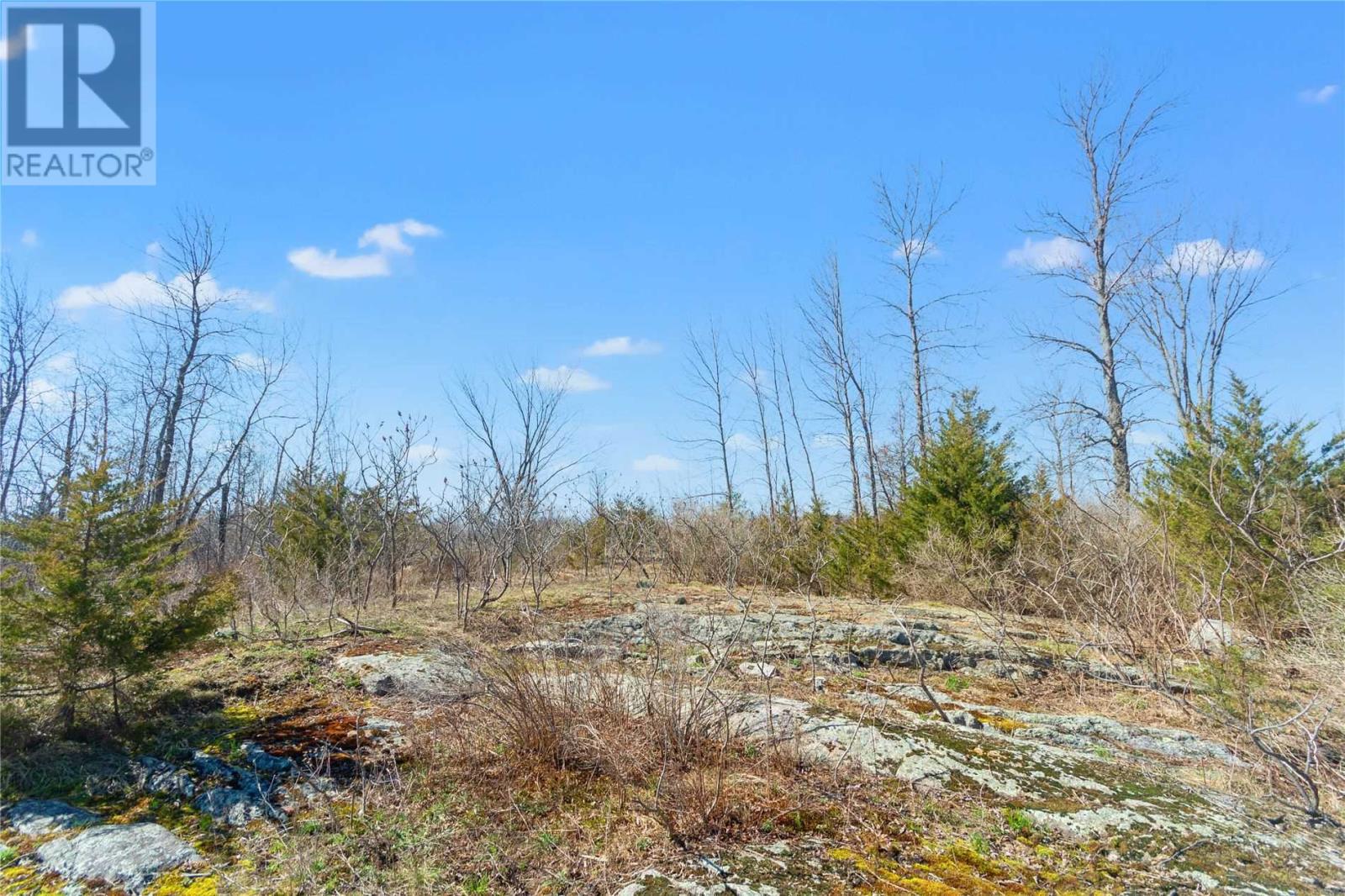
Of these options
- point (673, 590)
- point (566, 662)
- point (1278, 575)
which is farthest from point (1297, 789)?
point (673, 590)

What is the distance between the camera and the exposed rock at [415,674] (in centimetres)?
411

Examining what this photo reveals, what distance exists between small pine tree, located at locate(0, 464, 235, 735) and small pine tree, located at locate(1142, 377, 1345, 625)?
9168 millimetres

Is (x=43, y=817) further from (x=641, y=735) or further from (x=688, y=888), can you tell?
(x=688, y=888)

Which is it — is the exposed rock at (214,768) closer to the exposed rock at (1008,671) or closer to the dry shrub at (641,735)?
the dry shrub at (641,735)

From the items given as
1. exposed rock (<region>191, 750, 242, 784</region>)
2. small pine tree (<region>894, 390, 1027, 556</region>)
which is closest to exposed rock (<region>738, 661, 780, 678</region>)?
exposed rock (<region>191, 750, 242, 784</region>)

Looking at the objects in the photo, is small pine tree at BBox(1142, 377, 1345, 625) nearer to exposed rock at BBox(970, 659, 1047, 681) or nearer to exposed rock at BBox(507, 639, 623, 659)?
exposed rock at BBox(970, 659, 1047, 681)

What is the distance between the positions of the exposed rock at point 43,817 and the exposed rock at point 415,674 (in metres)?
1.67

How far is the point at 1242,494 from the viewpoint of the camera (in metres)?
8.11

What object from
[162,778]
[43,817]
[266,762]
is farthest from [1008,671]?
[43,817]

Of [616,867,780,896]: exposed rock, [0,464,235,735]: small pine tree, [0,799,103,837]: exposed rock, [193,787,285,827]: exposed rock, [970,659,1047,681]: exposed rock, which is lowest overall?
[970,659,1047,681]: exposed rock

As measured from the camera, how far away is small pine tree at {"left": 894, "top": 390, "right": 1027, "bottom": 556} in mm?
12305

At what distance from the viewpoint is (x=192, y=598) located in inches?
178

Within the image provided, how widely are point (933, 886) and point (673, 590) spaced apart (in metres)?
8.34

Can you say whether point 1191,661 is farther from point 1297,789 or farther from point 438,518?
point 438,518
